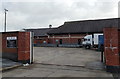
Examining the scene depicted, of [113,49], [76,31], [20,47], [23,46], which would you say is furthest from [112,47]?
[76,31]

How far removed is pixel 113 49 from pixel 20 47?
6733 mm

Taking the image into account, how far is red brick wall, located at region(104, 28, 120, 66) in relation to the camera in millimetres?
7754

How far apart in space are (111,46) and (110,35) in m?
0.65

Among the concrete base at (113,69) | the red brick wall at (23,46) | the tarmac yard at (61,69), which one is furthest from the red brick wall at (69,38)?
the concrete base at (113,69)

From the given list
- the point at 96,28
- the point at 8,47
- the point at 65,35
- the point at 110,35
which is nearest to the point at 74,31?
the point at 65,35

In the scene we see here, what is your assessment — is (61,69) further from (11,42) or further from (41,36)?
(41,36)

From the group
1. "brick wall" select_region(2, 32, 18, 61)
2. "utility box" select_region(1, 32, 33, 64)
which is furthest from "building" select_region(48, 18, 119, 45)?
"utility box" select_region(1, 32, 33, 64)

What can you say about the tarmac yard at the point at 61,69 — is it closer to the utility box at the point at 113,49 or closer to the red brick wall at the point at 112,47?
the utility box at the point at 113,49

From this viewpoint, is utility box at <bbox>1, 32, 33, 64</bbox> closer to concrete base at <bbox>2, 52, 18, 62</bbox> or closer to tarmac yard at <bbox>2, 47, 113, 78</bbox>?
concrete base at <bbox>2, 52, 18, 62</bbox>

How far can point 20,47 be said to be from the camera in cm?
1049

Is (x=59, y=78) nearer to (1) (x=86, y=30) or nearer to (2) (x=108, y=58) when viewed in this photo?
(2) (x=108, y=58)

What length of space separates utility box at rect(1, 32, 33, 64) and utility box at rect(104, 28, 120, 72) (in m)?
5.85

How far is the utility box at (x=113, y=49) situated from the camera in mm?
7734

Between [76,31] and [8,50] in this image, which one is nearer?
[8,50]
